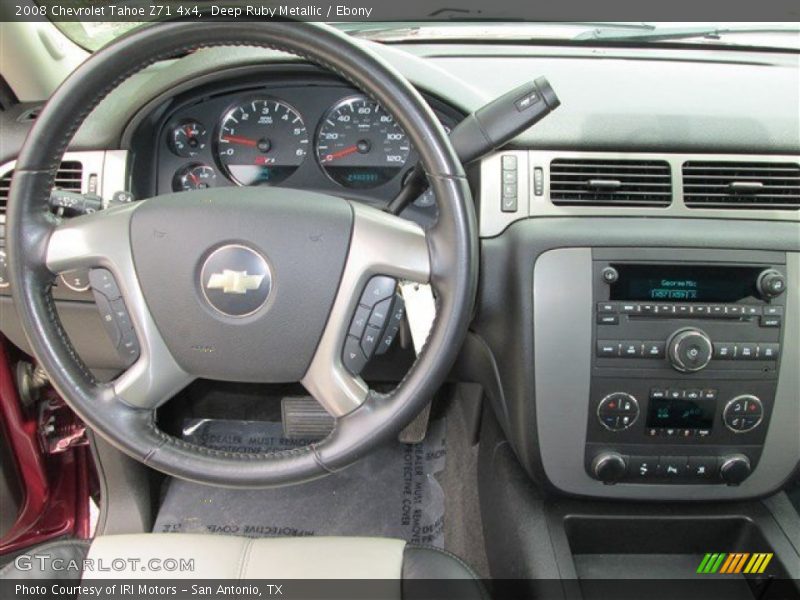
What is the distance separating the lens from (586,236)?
1.28 m

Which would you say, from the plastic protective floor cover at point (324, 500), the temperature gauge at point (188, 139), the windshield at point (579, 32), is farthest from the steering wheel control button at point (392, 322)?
the plastic protective floor cover at point (324, 500)

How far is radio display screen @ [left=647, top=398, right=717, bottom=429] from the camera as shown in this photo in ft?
4.30

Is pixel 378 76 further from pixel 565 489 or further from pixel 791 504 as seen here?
pixel 791 504

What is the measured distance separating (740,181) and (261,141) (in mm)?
895

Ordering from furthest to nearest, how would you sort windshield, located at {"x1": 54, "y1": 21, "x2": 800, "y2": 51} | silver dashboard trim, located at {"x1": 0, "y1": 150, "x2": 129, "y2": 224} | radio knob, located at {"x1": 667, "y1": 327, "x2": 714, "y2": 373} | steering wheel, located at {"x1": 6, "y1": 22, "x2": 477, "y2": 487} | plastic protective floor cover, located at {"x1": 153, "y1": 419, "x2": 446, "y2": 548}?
1. plastic protective floor cover, located at {"x1": 153, "y1": 419, "x2": 446, "y2": 548}
2. windshield, located at {"x1": 54, "y1": 21, "x2": 800, "y2": 51}
3. silver dashboard trim, located at {"x1": 0, "y1": 150, "x2": 129, "y2": 224}
4. radio knob, located at {"x1": 667, "y1": 327, "x2": 714, "y2": 373}
5. steering wheel, located at {"x1": 6, "y1": 22, "x2": 477, "y2": 487}

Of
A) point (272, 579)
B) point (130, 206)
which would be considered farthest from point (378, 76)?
point (272, 579)

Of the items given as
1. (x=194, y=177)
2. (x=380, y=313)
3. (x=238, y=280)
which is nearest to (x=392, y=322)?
(x=380, y=313)

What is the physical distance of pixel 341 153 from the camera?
1.44 meters

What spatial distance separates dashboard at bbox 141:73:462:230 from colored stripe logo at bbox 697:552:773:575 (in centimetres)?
87

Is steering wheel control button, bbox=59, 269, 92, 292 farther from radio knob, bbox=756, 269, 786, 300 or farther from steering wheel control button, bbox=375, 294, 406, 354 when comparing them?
radio knob, bbox=756, 269, 786, 300

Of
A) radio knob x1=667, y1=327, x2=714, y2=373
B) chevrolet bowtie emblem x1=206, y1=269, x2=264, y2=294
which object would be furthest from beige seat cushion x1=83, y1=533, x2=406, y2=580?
radio knob x1=667, y1=327, x2=714, y2=373

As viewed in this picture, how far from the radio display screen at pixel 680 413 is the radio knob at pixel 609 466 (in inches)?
3.3

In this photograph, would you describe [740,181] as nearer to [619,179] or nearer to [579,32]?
[619,179]

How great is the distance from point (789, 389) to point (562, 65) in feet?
2.47
